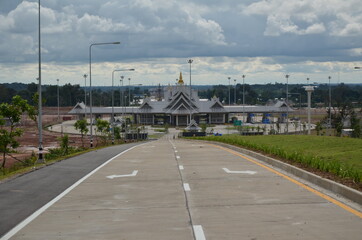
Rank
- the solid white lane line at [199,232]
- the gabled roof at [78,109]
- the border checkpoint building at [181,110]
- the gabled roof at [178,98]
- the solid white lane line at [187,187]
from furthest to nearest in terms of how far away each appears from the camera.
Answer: the gabled roof at [78,109], the border checkpoint building at [181,110], the gabled roof at [178,98], the solid white lane line at [187,187], the solid white lane line at [199,232]

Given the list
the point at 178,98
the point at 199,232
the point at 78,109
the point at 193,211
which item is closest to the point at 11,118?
the point at 193,211

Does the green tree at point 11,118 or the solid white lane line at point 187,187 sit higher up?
the green tree at point 11,118

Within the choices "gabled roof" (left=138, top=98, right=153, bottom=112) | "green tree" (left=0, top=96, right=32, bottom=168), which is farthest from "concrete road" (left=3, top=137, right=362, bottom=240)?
"gabled roof" (left=138, top=98, right=153, bottom=112)

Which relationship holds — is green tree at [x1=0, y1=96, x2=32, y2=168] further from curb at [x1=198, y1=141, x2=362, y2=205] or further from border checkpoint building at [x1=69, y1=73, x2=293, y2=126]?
border checkpoint building at [x1=69, y1=73, x2=293, y2=126]

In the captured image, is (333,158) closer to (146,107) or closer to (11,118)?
(11,118)

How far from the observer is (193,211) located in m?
11.3

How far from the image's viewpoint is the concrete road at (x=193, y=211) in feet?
30.8

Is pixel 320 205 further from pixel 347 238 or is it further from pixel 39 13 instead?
pixel 39 13

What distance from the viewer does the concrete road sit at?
9.38 metres

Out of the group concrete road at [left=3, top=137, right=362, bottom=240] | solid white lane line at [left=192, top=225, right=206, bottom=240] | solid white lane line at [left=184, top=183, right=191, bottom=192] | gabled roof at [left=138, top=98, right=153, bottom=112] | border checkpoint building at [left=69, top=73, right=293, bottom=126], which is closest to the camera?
solid white lane line at [left=192, top=225, right=206, bottom=240]

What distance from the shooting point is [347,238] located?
8.70 metres

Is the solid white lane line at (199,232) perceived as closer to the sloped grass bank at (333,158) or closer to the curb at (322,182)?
the curb at (322,182)

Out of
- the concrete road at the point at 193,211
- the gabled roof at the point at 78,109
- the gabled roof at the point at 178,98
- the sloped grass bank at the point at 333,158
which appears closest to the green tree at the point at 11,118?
the sloped grass bank at the point at 333,158

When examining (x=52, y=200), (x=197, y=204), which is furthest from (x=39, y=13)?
(x=197, y=204)
